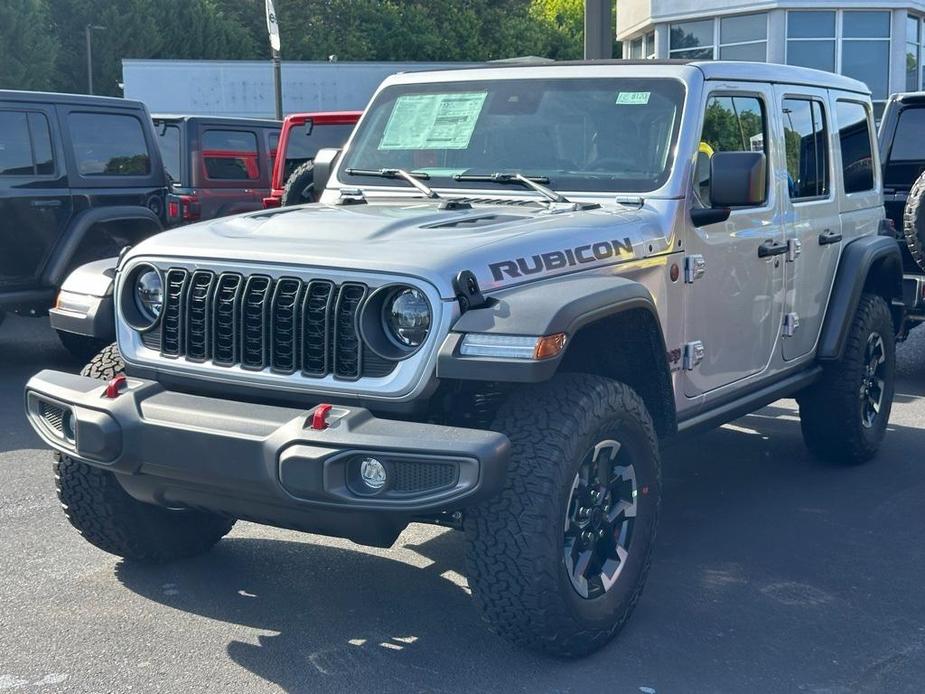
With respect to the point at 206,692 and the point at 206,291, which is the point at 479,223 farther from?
the point at 206,692

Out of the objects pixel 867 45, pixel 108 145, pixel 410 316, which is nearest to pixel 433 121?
pixel 410 316

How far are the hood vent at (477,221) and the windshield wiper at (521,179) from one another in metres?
0.33

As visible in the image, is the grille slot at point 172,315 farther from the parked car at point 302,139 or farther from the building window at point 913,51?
the building window at point 913,51

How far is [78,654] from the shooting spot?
158 inches

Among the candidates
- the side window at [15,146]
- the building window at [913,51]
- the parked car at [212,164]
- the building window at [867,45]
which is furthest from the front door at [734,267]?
the building window at [913,51]

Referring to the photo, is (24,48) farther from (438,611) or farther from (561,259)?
(561,259)

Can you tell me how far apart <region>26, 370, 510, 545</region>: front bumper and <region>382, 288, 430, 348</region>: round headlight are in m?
0.28

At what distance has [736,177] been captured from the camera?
15.0 feet

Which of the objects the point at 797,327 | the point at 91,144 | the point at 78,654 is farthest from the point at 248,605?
the point at 91,144

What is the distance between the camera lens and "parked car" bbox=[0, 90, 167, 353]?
29.2 ft

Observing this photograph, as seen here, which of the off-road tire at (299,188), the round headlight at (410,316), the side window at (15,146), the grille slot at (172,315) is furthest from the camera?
the off-road tire at (299,188)

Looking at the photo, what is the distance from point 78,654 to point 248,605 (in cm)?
65

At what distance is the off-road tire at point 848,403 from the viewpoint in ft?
20.3

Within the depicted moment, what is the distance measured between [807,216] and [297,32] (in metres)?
51.8
